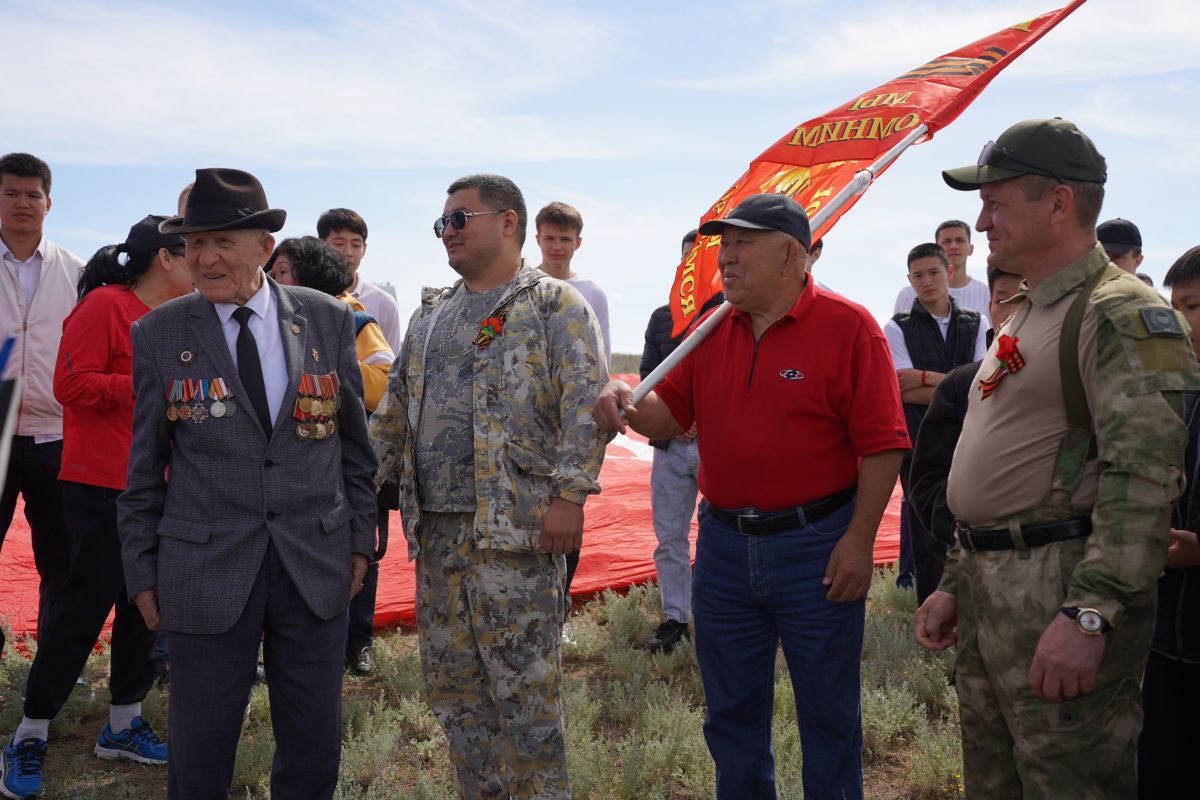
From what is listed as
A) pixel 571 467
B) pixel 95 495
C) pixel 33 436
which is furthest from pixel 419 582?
pixel 33 436

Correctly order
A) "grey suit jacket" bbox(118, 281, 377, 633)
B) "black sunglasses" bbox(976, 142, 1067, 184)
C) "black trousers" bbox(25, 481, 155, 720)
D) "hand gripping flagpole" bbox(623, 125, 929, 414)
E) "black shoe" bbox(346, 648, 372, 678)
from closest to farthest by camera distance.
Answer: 1. "black sunglasses" bbox(976, 142, 1067, 184)
2. "grey suit jacket" bbox(118, 281, 377, 633)
3. "hand gripping flagpole" bbox(623, 125, 929, 414)
4. "black trousers" bbox(25, 481, 155, 720)
5. "black shoe" bbox(346, 648, 372, 678)

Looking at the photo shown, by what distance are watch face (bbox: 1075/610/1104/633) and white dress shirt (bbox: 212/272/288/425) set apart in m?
2.37

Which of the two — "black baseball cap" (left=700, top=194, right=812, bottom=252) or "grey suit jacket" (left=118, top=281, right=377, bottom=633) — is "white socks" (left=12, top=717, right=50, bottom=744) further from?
"black baseball cap" (left=700, top=194, right=812, bottom=252)

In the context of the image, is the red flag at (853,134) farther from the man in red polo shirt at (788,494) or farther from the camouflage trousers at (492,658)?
the camouflage trousers at (492,658)

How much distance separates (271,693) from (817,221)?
2506 millimetres

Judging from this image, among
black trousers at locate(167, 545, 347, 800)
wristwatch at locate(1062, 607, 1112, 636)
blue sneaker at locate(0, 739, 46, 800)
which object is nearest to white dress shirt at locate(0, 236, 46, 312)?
blue sneaker at locate(0, 739, 46, 800)

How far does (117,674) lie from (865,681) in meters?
3.73

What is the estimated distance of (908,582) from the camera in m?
7.49

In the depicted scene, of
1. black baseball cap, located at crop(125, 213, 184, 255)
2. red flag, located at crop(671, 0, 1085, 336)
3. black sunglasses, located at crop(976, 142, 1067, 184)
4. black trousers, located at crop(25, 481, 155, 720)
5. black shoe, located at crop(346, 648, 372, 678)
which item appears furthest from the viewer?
black shoe, located at crop(346, 648, 372, 678)

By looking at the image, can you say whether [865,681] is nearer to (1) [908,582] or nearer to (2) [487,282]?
(1) [908,582]

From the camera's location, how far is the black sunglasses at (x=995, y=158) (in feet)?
8.66

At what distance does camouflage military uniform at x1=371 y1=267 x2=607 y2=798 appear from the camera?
3488 mm

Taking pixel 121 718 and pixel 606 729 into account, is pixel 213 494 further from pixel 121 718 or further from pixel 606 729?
pixel 606 729

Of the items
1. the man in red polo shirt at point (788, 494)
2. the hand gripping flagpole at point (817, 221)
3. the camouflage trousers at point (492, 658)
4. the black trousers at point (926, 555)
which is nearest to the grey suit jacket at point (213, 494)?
the camouflage trousers at point (492, 658)
